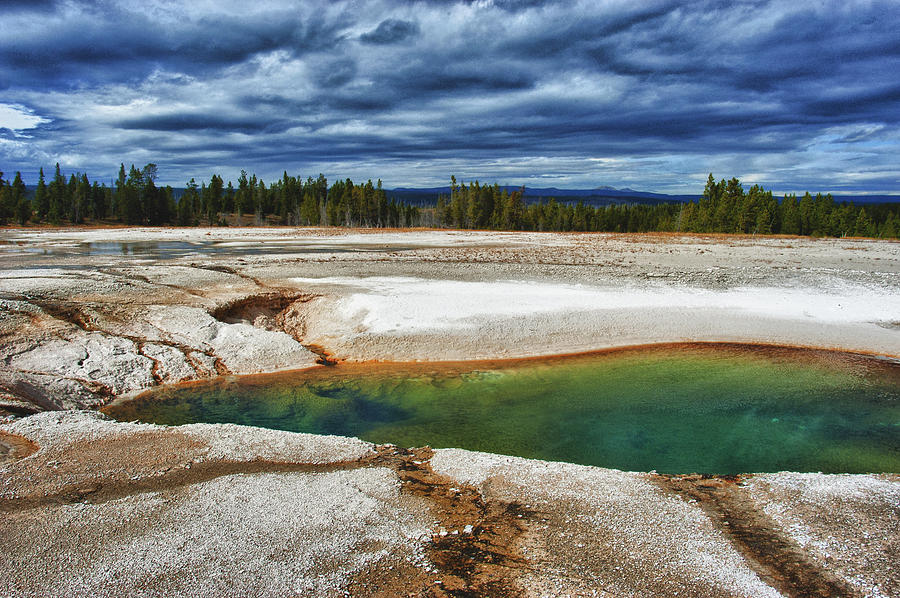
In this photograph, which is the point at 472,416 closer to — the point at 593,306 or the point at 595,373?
the point at 595,373

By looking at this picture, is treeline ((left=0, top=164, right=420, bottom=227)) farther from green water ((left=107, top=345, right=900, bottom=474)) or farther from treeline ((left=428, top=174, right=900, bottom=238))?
green water ((left=107, top=345, right=900, bottom=474))

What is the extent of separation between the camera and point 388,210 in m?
112

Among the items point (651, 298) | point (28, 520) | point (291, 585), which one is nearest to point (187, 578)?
point (291, 585)

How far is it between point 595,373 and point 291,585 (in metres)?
9.81

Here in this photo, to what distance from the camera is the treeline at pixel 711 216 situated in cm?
8156

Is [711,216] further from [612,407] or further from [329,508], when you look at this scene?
[329,508]

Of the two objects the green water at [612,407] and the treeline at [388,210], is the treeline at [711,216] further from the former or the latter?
the green water at [612,407]

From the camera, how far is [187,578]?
4.80 metres

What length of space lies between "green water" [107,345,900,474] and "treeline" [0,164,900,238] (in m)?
75.2

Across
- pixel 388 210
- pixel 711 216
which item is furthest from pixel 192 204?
pixel 711 216

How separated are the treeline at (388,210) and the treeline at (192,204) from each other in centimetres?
21

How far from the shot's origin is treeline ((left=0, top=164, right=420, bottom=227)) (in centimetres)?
9819

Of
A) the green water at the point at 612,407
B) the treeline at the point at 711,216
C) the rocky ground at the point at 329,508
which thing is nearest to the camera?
the rocky ground at the point at 329,508

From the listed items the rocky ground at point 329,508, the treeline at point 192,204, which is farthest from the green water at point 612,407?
the treeline at point 192,204
